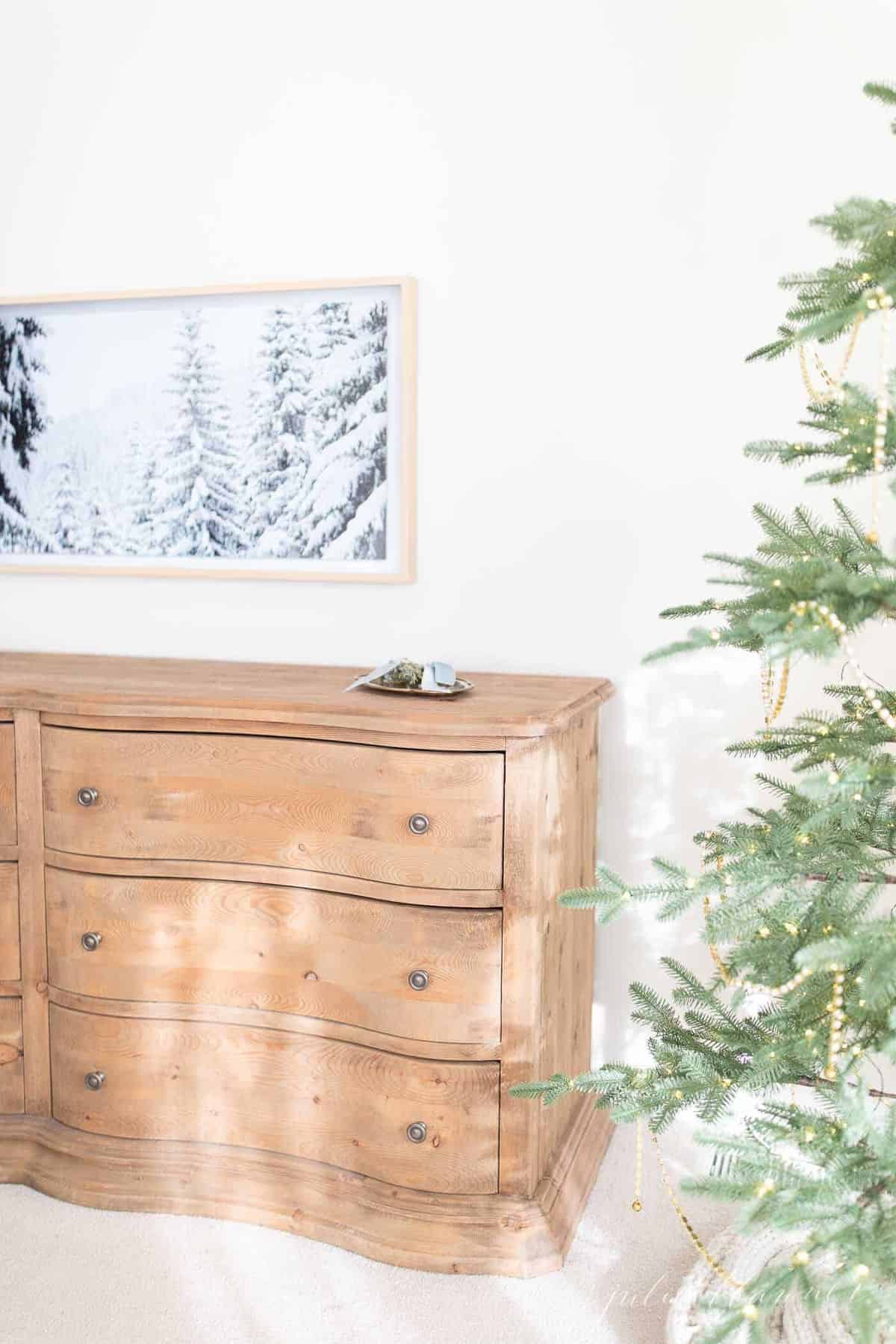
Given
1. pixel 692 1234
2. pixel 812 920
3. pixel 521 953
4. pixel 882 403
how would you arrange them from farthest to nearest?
pixel 521 953 < pixel 692 1234 < pixel 812 920 < pixel 882 403

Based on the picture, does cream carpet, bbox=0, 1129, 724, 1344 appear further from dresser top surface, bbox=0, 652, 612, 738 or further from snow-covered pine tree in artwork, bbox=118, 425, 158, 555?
snow-covered pine tree in artwork, bbox=118, 425, 158, 555

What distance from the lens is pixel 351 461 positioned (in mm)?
2242

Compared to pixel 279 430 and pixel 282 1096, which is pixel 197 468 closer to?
pixel 279 430

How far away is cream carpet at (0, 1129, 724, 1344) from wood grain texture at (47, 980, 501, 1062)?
1.13 feet

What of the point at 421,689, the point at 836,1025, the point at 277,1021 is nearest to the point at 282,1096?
the point at 277,1021

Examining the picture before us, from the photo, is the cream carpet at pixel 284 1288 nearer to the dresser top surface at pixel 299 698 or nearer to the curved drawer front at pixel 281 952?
the curved drawer front at pixel 281 952

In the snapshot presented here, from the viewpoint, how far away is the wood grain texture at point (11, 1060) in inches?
78.6

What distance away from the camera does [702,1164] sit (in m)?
2.04

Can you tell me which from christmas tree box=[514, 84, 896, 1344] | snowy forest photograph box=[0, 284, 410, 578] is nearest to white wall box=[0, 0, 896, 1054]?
snowy forest photograph box=[0, 284, 410, 578]

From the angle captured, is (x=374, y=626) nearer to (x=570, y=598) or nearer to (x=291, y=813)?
(x=570, y=598)

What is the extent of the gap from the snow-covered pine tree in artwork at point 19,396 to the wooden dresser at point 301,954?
65 centimetres

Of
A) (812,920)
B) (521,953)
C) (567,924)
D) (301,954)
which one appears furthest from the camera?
(567,924)

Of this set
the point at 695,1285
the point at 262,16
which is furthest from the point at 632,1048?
the point at 262,16

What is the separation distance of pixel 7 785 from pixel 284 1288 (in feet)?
3.12
